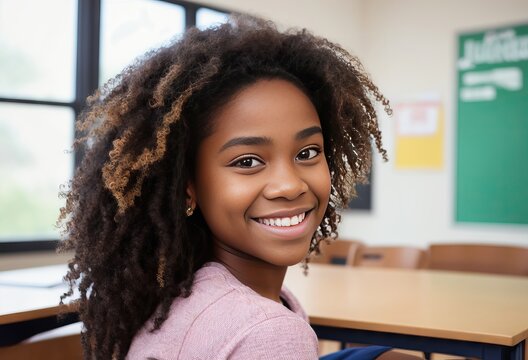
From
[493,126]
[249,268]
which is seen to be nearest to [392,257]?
[249,268]

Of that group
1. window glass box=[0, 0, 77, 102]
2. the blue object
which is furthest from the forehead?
window glass box=[0, 0, 77, 102]

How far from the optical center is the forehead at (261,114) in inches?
46.1

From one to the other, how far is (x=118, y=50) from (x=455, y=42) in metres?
2.92

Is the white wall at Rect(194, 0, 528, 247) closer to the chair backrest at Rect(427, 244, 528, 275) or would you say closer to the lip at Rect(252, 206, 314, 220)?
the chair backrest at Rect(427, 244, 528, 275)

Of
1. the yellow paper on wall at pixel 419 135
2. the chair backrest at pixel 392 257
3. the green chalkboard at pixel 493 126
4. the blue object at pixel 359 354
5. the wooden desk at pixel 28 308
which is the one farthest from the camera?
the yellow paper on wall at pixel 419 135

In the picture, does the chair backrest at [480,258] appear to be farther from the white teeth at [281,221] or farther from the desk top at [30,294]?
the white teeth at [281,221]

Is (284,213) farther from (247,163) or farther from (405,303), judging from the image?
(405,303)

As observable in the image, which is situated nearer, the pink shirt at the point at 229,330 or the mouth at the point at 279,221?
the pink shirt at the point at 229,330

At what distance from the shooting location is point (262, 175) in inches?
46.0

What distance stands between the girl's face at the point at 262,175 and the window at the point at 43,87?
10.2 ft

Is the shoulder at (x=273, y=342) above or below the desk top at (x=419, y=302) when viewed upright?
above

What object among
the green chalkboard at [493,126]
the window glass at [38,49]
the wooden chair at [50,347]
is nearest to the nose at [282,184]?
the wooden chair at [50,347]

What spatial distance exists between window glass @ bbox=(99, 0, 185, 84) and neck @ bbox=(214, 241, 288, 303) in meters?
3.51

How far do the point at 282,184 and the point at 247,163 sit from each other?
0.22ft
